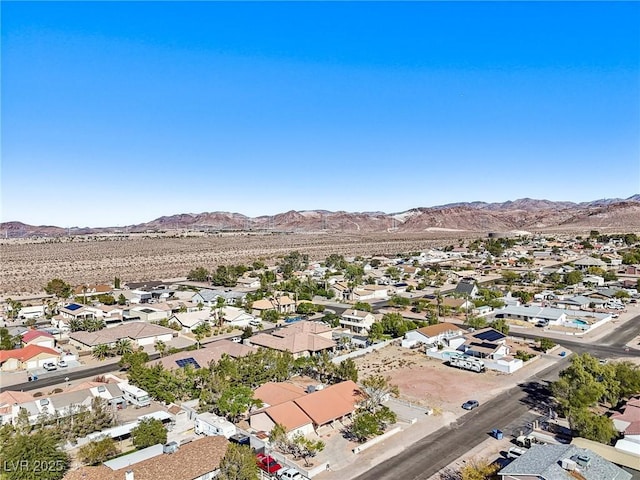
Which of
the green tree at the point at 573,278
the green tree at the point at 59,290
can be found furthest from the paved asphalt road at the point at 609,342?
the green tree at the point at 59,290

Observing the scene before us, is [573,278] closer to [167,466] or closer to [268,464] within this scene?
[268,464]

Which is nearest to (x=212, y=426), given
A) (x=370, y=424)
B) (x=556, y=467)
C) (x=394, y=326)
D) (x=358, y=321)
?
(x=370, y=424)

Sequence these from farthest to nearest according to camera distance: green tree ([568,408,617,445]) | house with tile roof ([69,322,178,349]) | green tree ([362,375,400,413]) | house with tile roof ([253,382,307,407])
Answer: house with tile roof ([69,322,178,349])
house with tile roof ([253,382,307,407])
green tree ([362,375,400,413])
green tree ([568,408,617,445])

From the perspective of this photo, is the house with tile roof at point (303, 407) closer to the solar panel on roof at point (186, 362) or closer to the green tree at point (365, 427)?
the green tree at point (365, 427)

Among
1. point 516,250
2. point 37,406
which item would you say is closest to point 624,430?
point 37,406

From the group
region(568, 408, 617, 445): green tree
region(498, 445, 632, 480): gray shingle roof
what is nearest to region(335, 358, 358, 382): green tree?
region(568, 408, 617, 445): green tree

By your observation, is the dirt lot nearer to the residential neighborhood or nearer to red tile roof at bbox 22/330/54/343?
the residential neighborhood

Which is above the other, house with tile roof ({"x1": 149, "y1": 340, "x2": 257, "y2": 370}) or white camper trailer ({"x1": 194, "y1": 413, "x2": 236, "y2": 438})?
house with tile roof ({"x1": 149, "y1": 340, "x2": 257, "y2": 370})
